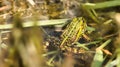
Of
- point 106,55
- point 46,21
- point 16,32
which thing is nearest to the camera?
point 16,32

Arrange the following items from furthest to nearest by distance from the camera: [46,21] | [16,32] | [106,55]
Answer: [46,21]
[106,55]
[16,32]

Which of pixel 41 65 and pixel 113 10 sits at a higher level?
pixel 41 65

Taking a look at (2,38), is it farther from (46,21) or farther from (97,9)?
A: (97,9)

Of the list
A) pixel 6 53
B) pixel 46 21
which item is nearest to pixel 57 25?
pixel 46 21

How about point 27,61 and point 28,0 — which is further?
point 28,0

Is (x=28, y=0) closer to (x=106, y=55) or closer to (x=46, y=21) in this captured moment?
(x=46, y=21)

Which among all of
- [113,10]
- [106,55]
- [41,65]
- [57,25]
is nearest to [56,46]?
[57,25]

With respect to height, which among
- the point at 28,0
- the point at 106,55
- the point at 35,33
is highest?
the point at 35,33
